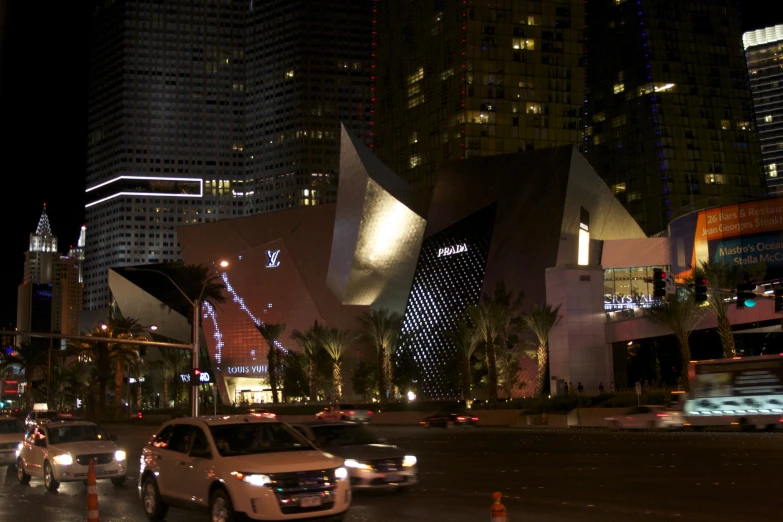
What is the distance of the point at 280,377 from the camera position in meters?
86.4

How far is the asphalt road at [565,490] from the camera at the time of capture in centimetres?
1373

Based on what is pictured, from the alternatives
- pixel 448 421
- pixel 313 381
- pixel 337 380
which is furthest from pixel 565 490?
pixel 313 381

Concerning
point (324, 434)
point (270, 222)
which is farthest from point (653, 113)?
point (324, 434)

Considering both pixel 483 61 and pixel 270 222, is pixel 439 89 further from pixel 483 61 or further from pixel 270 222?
pixel 270 222

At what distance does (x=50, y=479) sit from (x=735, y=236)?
6215cm

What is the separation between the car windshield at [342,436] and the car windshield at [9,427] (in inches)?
463

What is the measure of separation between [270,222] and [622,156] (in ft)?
255

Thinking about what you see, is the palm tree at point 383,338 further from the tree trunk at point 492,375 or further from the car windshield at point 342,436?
the car windshield at point 342,436

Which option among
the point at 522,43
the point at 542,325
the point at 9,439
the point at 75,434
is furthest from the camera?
the point at 522,43

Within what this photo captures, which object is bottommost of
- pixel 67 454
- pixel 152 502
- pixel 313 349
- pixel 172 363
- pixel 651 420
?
pixel 651 420

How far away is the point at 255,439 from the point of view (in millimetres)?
13258


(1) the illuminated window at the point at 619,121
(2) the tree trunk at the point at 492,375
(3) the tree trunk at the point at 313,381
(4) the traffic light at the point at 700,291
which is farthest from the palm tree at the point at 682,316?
(1) the illuminated window at the point at 619,121

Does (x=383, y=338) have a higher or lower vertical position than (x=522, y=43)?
lower

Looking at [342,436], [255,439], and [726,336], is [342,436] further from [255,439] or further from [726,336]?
[726,336]
